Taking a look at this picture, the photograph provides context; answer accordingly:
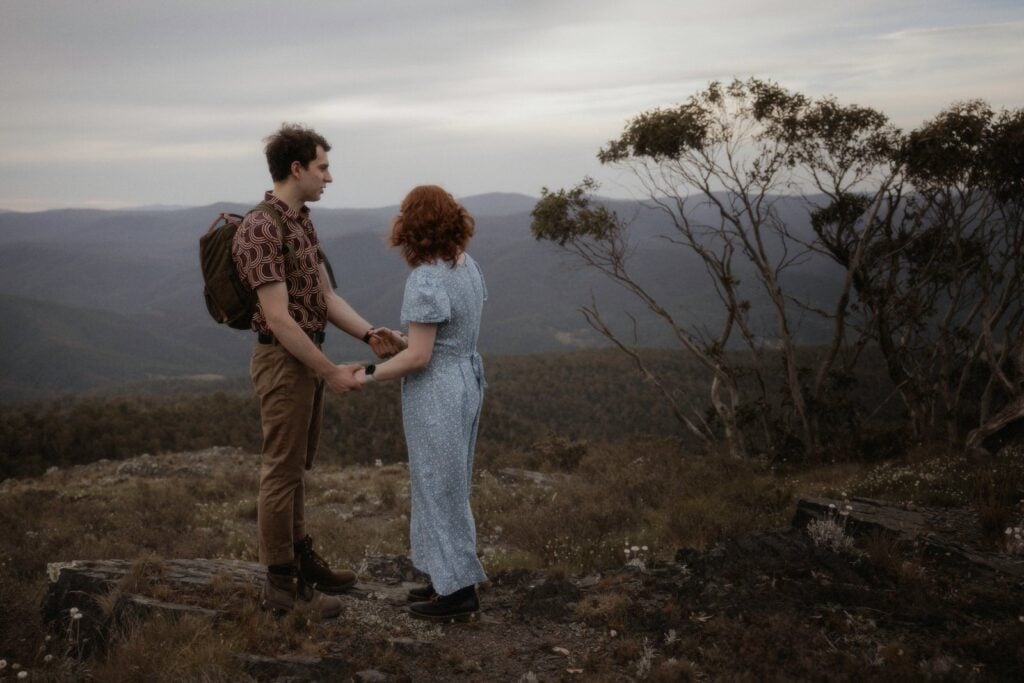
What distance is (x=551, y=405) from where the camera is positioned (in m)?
54.6

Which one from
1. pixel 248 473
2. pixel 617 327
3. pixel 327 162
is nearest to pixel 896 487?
pixel 327 162

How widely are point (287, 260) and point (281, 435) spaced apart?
2.90ft

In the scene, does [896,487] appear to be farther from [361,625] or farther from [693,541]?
[361,625]

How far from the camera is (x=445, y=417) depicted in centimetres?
380

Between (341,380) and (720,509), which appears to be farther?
(720,509)

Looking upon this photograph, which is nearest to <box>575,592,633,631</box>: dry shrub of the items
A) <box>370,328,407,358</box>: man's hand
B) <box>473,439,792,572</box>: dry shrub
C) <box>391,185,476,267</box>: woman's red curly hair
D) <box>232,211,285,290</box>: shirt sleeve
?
<box>473,439,792,572</box>: dry shrub

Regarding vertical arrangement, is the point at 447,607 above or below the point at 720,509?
above

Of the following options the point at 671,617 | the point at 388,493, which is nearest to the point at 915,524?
the point at 671,617

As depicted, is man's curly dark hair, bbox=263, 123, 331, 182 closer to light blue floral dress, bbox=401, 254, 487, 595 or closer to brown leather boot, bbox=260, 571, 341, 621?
light blue floral dress, bbox=401, 254, 487, 595

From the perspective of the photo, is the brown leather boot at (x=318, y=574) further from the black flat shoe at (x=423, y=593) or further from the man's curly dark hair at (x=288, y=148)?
the man's curly dark hair at (x=288, y=148)

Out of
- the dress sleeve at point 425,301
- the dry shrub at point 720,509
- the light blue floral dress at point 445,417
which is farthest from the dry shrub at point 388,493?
the dress sleeve at point 425,301

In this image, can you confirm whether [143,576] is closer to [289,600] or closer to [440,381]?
[289,600]

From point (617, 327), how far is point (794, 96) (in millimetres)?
168760

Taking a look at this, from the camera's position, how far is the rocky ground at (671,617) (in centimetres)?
356
